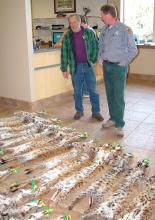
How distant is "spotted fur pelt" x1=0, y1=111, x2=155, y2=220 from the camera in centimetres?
209

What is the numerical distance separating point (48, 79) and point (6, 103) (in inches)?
36.9

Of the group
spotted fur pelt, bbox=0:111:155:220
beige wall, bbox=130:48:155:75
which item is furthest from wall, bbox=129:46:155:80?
spotted fur pelt, bbox=0:111:155:220

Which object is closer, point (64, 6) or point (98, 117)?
point (98, 117)

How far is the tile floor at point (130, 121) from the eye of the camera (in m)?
3.30

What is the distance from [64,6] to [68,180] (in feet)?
22.6

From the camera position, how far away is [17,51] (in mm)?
4742

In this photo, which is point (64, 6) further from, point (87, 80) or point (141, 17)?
point (87, 80)

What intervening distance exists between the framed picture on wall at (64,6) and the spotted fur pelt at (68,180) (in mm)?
5487

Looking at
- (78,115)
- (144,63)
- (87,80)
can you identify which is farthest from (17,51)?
(144,63)

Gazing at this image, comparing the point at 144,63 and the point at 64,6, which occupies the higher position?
the point at 64,6

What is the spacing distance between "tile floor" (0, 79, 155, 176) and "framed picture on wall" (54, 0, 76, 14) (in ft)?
11.0

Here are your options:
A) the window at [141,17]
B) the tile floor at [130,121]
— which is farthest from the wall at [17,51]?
the window at [141,17]

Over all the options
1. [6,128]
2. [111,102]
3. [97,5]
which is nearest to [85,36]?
[111,102]

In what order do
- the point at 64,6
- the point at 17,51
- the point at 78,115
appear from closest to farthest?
the point at 78,115
the point at 17,51
the point at 64,6
